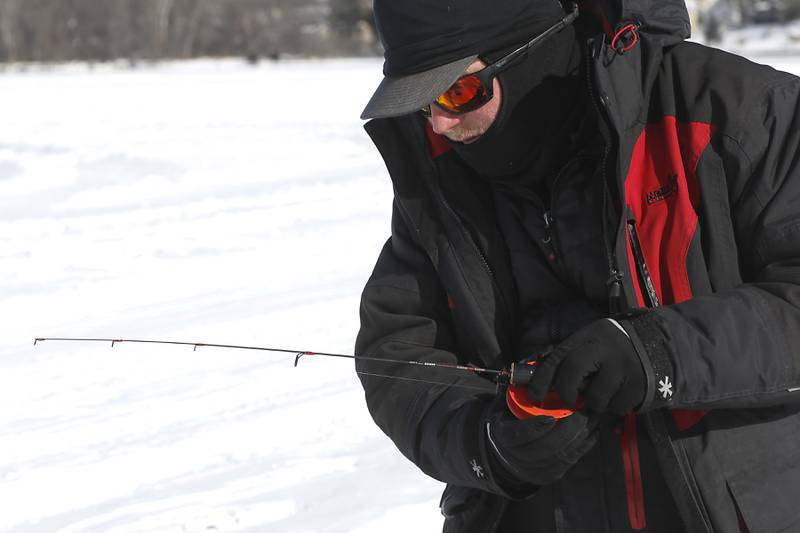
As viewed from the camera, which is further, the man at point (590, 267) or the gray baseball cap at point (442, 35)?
the gray baseball cap at point (442, 35)

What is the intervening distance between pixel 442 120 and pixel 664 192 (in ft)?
1.54

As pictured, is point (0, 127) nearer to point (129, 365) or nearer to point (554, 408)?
point (129, 365)

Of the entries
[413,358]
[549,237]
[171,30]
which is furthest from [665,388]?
[171,30]

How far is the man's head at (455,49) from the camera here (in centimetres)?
199

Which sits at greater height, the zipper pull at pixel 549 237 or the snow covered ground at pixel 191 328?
the zipper pull at pixel 549 237

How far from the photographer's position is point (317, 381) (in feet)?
17.0

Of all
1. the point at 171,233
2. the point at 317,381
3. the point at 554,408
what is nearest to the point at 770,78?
the point at 554,408

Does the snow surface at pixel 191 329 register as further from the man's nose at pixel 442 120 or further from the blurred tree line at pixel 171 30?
the blurred tree line at pixel 171 30

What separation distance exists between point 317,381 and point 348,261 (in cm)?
232

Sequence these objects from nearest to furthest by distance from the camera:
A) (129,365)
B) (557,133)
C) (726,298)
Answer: (726,298) < (557,133) < (129,365)

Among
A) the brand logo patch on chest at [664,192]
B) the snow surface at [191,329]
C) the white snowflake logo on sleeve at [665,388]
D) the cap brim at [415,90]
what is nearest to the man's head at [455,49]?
the cap brim at [415,90]

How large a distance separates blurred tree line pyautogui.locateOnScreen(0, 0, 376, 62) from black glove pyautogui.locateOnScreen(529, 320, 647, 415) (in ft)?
131

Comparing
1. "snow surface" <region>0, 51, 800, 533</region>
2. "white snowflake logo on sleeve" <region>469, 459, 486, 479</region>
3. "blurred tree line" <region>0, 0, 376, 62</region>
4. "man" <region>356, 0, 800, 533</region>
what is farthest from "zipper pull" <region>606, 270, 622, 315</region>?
"blurred tree line" <region>0, 0, 376, 62</region>

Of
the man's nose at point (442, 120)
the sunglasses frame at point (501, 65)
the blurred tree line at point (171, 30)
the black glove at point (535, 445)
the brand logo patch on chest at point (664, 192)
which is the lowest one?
the blurred tree line at point (171, 30)
